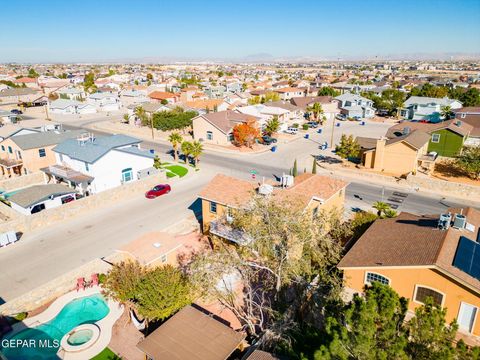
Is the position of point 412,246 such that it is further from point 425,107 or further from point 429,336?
point 425,107

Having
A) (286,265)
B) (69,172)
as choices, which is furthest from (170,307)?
(69,172)

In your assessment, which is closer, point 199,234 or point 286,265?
point 286,265

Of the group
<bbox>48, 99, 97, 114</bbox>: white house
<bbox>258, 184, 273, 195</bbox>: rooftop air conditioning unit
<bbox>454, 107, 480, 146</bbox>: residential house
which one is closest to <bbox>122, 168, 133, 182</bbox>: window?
<bbox>258, 184, 273, 195</bbox>: rooftop air conditioning unit

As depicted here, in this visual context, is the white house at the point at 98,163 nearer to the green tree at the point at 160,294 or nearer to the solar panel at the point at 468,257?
the green tree at the point at 160,294

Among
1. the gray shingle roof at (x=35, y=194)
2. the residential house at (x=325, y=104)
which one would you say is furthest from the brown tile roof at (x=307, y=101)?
the gray shingle roof at (x=35, y=194)

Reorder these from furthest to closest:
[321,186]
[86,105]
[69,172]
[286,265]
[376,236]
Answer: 1. [86,105]
2. [69,172]
3. [321,186]
4. [376,236]
5. [286,265]

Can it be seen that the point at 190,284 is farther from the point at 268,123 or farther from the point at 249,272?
the point at 268,123

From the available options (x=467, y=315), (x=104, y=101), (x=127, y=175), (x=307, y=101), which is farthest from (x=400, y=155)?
(x=104, y=101)
